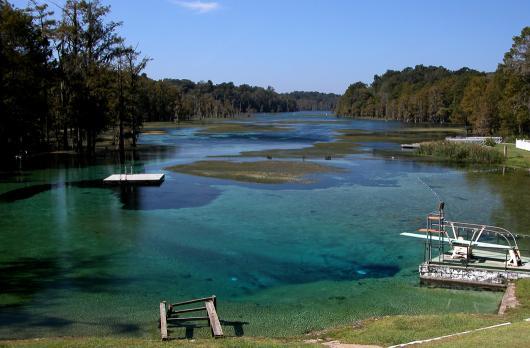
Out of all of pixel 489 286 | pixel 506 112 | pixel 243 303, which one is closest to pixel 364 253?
pixel 489 286

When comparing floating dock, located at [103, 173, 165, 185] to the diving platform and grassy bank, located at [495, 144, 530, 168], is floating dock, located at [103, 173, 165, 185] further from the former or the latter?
grassy bank, located at [495, 144, 530, 168]

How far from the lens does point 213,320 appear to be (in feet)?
46.4

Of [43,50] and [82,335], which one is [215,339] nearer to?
[82,335]

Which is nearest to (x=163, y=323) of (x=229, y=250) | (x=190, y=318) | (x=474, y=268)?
(x=190, y=318)

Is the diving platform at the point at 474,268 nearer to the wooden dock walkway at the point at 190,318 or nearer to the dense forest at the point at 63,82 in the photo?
the wooden dock walkway at the point at 190,318

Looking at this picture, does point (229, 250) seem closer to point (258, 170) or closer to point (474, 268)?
point (474, 268)

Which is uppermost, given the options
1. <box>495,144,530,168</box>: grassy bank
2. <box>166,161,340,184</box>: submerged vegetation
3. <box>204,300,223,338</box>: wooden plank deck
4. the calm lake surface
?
<box>495,144,530,168</box>: grassy bank

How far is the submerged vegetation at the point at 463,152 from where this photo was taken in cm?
5675

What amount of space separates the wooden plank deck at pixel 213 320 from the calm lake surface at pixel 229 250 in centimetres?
45

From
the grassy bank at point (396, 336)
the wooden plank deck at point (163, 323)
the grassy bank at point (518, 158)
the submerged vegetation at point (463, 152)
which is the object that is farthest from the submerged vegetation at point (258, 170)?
the grassy bank at point (396, 336)

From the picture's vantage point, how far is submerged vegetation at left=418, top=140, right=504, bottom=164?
56.8 m

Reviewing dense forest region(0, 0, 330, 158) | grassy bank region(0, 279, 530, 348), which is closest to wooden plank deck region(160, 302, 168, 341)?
grassy bank region(0, 279, 530, 348)

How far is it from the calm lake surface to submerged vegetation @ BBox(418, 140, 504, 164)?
48.6ft

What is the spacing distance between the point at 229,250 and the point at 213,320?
8.58m
